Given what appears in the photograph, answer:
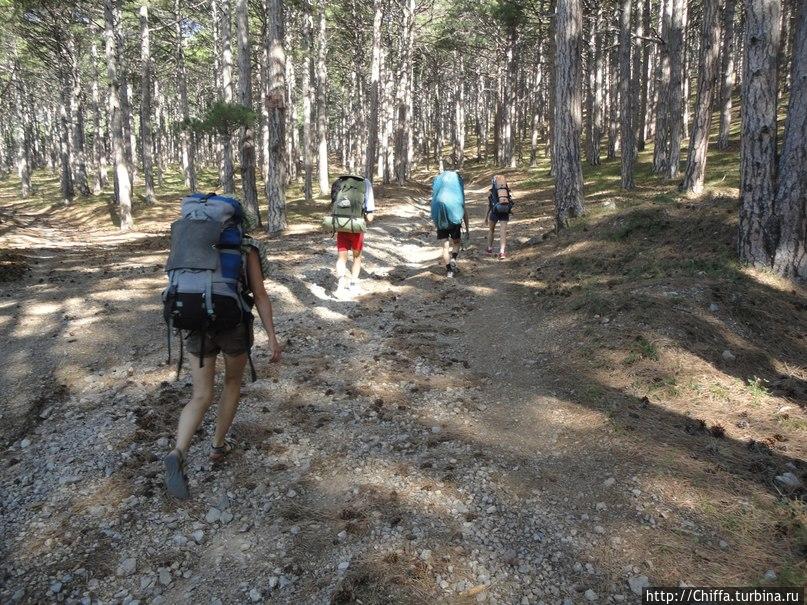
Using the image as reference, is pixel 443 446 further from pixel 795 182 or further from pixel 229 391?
pixel 795 182

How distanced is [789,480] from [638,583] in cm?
155

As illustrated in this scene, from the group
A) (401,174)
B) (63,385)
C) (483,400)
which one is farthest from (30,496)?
(401,174)

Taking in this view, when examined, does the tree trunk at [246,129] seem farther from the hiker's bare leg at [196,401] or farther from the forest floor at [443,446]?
the hiker's bare leg at [196,401]

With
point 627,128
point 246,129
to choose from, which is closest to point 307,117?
point 246,129

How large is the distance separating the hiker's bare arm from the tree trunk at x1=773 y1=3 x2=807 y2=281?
721cm

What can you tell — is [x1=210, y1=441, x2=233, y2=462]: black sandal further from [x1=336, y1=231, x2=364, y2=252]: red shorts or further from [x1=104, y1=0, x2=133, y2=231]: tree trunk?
[x1=104, y1=0, x2=133, y2=231]: tree trunk

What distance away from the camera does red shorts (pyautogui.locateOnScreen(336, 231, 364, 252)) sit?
9.05 metres

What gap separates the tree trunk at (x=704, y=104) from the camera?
13.5 metres

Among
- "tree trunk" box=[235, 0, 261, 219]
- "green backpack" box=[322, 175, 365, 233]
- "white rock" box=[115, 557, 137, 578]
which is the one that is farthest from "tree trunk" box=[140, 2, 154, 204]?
"white rock" box=[115, 557, 137, 578]

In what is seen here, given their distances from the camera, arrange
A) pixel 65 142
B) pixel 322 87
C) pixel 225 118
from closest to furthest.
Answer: pixel 225 118 → pixel 322 87 → pixel 65 142

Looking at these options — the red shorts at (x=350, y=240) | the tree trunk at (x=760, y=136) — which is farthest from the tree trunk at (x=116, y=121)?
the tree trunk at (x=760, y=136)

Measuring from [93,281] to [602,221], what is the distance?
10967mm

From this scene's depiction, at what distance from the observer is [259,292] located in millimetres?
3869

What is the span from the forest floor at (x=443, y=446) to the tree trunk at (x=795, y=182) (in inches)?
21.5
